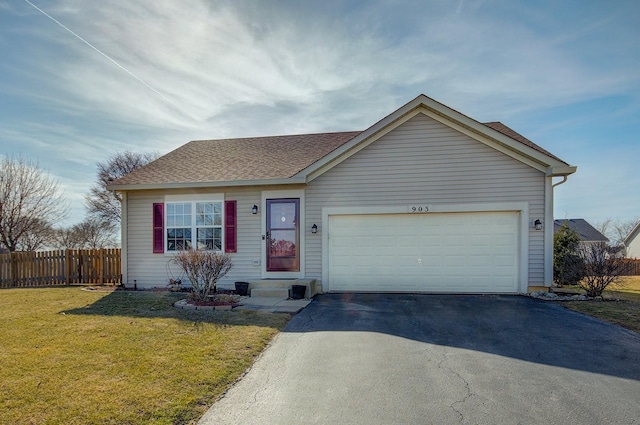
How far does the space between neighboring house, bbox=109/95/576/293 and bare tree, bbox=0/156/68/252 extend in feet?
36.1

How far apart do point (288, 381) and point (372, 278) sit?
6.15 metres

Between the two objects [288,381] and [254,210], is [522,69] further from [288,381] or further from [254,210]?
[288,381]

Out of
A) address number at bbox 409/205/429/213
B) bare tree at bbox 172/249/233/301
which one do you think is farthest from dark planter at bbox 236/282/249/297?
address number at bbox 409/205/429/213

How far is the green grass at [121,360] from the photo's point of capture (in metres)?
3.09

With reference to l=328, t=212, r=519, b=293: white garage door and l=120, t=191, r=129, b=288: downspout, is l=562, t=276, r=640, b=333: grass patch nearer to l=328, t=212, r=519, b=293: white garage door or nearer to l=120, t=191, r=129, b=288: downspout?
l=328, t=212, r=519, b=293: white garage door

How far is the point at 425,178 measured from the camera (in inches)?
383

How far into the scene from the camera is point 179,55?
9492 mm

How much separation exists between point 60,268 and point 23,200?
8.55 meters

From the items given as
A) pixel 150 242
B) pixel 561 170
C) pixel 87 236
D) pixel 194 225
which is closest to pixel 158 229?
pixel 150 242

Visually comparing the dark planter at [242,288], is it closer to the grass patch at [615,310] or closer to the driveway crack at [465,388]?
the driveway crack at [465,388]

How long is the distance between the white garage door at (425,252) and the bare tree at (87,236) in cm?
2177

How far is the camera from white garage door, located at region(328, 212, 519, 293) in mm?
9375

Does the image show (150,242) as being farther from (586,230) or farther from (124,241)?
(586,230)

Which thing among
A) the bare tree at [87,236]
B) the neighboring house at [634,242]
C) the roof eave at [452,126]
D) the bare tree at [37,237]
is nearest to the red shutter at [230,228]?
the roof eave at [452,126]
